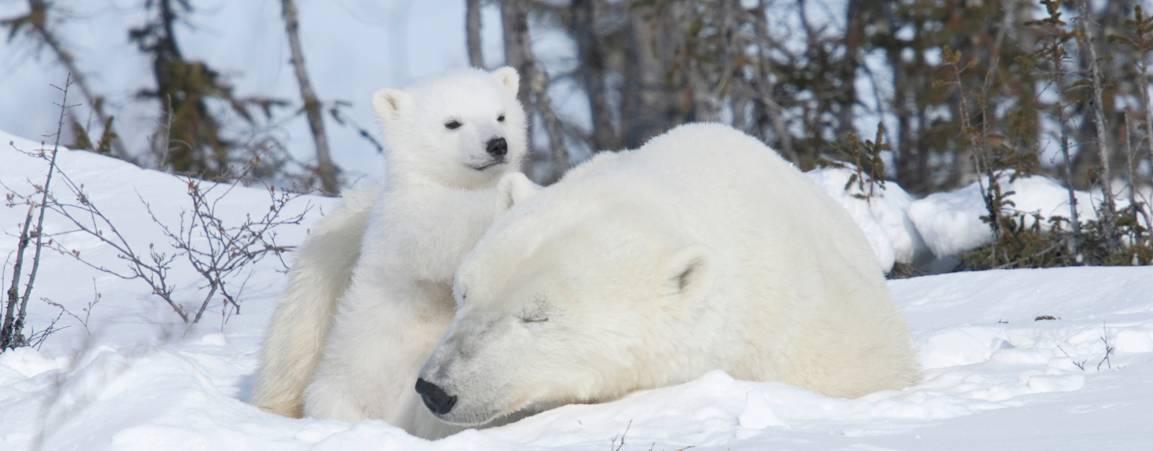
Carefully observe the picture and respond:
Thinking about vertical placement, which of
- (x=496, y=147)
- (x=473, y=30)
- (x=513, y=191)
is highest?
(x=473, y=30)

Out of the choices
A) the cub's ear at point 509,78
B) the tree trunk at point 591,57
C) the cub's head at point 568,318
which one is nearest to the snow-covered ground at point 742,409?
the cub's head at point 568,318

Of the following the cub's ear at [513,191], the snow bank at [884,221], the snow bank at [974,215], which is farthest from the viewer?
the snow bank at [974,215]

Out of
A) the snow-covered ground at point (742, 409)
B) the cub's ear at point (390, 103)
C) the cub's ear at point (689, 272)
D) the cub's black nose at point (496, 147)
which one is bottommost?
the snow-covered ground at point (742, 409)

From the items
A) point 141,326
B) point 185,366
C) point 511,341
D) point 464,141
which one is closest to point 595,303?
point 511,341

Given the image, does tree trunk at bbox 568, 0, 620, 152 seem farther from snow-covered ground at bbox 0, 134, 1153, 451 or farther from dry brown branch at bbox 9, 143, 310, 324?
snow-covered ground at bbox 0, 134, 1153, 451

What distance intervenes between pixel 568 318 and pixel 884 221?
4867mm

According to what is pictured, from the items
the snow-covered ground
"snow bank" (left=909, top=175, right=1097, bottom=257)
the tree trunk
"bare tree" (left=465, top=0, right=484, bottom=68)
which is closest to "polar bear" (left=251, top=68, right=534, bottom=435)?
the snow-covered ground

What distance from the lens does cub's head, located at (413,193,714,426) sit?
317 centimetres

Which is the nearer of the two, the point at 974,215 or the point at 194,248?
the point at 194,248

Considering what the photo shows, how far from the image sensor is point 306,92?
13.3 meters

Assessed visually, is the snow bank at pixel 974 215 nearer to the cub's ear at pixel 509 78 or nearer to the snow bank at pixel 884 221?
the snow bank at pixel 884 221

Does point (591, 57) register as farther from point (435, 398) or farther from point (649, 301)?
point (435, 398)

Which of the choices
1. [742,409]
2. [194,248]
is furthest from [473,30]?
[742,409]

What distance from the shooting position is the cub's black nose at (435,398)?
3135 millimetres
